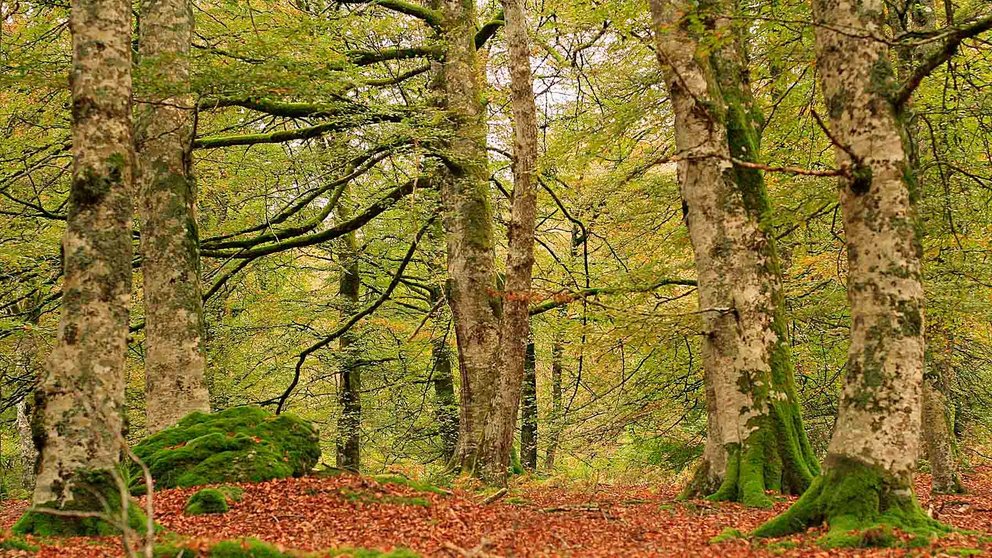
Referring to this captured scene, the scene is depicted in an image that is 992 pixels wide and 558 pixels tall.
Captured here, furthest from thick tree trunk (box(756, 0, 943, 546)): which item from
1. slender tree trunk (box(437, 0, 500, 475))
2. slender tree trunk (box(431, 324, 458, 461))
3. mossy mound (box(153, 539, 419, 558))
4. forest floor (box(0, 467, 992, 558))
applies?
slender tree trunk (box(431, 324, 458, 461))

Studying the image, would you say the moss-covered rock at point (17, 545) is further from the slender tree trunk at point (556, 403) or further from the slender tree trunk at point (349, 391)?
the slender tree trunk at point (556, 403)

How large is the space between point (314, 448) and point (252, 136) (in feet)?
15.8

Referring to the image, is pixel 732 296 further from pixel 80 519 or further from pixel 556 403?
pixel 556 403

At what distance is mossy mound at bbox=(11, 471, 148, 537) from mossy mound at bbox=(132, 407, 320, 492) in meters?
1.97

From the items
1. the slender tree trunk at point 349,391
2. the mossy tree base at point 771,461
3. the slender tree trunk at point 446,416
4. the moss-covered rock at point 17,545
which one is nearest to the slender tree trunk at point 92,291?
the moss-covered rock at point 17,545

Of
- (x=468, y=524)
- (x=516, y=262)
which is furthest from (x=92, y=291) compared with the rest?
(x=516, y=262)

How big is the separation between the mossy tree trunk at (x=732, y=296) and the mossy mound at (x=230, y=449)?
4754 mm

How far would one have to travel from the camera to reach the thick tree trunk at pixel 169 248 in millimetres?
8727

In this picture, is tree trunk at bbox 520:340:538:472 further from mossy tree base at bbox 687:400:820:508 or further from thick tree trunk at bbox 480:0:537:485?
mossy tree base at bbox 687:400:820:508

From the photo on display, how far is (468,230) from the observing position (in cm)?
1161

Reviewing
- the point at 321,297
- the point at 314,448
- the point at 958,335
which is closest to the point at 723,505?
the point at 314,448

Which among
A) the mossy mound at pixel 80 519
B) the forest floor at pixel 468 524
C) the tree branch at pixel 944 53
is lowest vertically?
the forest floor at pixel 468 524

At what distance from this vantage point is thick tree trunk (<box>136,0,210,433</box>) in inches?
344

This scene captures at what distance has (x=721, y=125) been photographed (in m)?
8.22
